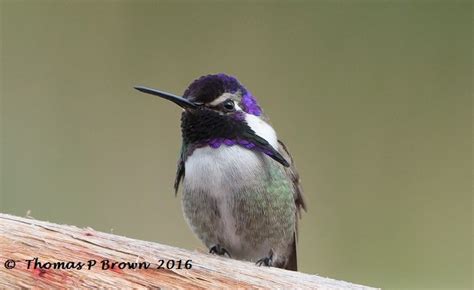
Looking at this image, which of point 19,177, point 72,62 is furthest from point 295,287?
point 72,62

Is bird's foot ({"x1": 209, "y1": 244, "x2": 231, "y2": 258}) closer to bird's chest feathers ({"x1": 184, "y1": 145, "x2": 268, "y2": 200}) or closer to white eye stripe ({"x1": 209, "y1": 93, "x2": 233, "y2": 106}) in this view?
bird's chest feathers ({"x1": 184, "y1": 145, "x2": 268, "y2": 200})

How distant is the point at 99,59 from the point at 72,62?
0.45ft

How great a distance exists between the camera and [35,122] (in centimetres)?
360

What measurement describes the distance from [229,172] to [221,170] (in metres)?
0.02

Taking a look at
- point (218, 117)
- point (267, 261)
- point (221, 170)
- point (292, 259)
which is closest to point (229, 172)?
point (221, 170)

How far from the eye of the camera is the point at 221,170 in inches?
78.4

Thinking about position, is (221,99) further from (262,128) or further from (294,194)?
(294,194)

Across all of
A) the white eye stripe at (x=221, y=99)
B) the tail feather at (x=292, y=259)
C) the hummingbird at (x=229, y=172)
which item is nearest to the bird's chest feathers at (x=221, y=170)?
the hummingbird at (x=229, y=172)

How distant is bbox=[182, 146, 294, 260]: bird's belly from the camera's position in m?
2.00

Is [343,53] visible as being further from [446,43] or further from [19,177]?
[19,177]

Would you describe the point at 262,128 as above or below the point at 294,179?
above

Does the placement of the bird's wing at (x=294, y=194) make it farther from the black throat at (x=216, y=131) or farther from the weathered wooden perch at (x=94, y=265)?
the weathered wooden perch at (x=94, y=265)

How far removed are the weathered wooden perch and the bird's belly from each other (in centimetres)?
37

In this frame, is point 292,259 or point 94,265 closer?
point 94,265
